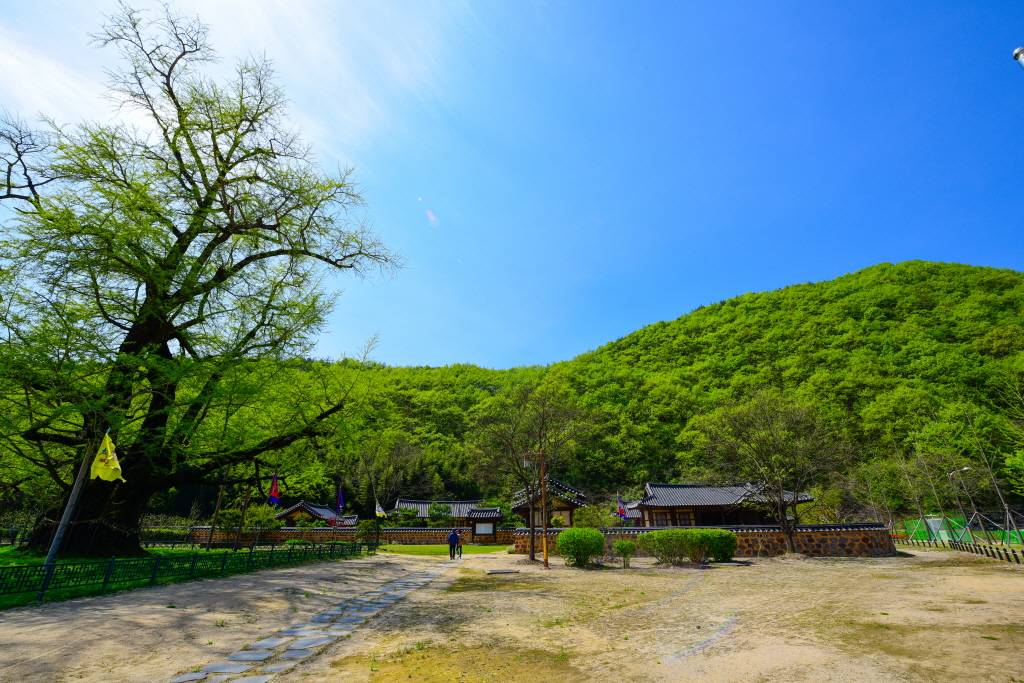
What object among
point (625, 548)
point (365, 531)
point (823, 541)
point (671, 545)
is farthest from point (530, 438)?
point (365, 531)

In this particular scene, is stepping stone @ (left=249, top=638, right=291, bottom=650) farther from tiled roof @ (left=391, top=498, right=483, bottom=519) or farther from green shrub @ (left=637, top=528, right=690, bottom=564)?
tiled roof @ (left=391, top=498, right=483, bottom=519)

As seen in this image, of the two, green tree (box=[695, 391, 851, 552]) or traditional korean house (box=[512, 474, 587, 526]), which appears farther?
traditional korean house (box=[512, 474, 587, 526])

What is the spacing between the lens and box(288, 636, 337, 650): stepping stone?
611 cm

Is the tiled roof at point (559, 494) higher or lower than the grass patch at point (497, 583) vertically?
higher

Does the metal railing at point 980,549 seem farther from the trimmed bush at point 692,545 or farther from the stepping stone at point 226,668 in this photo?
the stepping stone at point 226,668

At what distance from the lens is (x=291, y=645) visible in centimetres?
616

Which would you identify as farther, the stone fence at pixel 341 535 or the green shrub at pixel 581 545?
the stone fence at pixel 341 535

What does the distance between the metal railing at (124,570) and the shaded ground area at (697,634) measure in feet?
20.1

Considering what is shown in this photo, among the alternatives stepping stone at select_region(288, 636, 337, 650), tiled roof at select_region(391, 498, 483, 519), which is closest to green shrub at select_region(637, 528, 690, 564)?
stepping stone at select_region(288, 636, 337, 650)

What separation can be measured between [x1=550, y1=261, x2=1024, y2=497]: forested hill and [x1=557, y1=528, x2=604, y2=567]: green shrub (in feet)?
65.2

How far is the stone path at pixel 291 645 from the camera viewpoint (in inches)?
191

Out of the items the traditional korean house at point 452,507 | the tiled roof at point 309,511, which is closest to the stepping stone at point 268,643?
the traditional korean house at point 452,507

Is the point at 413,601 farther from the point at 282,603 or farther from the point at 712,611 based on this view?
the point at 712,611

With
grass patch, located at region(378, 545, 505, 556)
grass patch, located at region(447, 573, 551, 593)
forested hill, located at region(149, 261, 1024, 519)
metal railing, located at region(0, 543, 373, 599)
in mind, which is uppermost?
forested hill, located at region(149, 261, 1024, 519)
